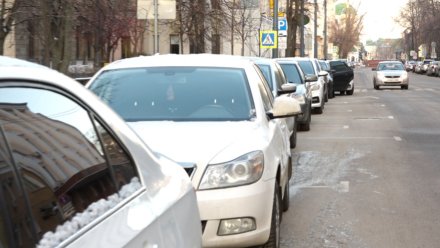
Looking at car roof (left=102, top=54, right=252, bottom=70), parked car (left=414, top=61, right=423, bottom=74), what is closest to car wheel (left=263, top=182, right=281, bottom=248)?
car roof (left=102, top=54, right=252, bottom=70)

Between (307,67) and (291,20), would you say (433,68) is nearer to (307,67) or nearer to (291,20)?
(291,20)

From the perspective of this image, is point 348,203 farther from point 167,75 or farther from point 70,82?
point 70,82

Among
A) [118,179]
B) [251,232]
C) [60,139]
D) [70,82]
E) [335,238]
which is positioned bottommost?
[335,238]

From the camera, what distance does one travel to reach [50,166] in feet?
6.93

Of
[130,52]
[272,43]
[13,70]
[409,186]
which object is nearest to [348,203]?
[409,186]

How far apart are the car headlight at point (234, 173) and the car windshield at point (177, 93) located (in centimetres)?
94

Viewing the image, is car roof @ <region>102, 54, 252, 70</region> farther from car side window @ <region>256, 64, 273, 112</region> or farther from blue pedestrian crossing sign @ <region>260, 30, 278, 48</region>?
blue pedestrian crossing sign @ <region>260, 30, 278, 48</region>

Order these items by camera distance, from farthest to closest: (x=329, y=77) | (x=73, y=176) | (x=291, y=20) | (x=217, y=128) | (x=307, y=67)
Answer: (x=291, y=20)
(x=329, y=77)
(x=307, y=67)
(x=217, y=128)
(x=73, y=176)

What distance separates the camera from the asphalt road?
19.4ft

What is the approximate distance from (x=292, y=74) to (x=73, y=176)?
44.1 feet

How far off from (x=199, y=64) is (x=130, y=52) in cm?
3710


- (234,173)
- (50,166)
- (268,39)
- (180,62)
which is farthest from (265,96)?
(268,39)

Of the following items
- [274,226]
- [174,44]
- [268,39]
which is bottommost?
[274,226]

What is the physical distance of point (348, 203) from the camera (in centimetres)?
722
